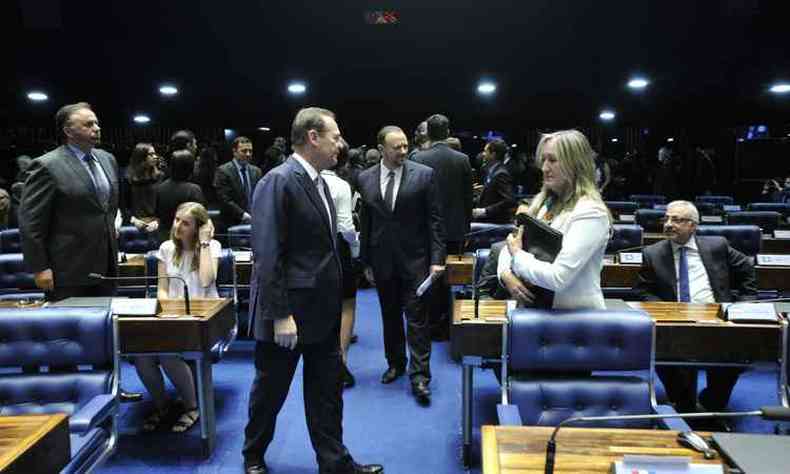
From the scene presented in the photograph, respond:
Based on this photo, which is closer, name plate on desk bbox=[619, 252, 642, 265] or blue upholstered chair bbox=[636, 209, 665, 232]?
name plate on desk bbox=[619, 252, 642, 265]

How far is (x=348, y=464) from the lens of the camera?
2627mm

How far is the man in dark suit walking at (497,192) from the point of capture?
17.3 ft

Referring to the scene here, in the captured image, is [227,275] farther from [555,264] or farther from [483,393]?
[555,264]

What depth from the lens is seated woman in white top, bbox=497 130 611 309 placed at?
209cm

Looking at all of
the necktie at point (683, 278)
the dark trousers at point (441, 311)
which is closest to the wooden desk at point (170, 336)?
the dark trousers at point (441, 311)

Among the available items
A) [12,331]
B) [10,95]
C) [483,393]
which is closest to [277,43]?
[10,95]

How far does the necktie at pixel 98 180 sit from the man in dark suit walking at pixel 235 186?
7.74 feet

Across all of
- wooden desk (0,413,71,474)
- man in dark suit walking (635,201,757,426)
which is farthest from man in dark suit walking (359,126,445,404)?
wooden desk (0,413,71,474)

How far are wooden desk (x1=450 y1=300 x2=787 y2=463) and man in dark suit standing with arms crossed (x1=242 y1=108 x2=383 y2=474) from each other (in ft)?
1.82

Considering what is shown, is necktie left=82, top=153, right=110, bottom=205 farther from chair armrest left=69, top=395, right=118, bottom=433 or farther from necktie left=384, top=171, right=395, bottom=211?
necktie left=384, top=171, right=395, bottom=211

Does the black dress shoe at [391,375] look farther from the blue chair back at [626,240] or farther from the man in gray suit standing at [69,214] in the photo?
the blue chair back at [626,240]

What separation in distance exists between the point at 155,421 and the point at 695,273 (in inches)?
119

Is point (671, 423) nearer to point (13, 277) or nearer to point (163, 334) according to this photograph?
point (163, 334)

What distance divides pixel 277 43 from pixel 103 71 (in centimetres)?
242
